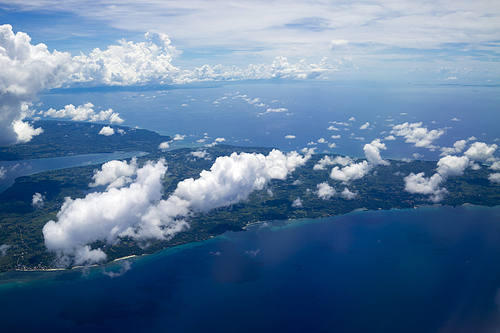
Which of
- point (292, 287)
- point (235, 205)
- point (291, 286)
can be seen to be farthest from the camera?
point (235, 205)

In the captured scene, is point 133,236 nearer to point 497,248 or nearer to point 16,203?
point 16,203

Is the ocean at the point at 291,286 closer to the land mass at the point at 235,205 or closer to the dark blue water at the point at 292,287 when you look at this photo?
the dark blue water at the point at 292,287

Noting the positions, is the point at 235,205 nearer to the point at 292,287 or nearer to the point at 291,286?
the point at 291,286

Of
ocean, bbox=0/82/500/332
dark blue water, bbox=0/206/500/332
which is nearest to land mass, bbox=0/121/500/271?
ocean, bbox=0/82/500/332

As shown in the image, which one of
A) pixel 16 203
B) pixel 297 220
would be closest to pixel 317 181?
pixel 297 220

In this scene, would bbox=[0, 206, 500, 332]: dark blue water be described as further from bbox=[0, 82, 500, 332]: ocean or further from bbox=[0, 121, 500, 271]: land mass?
bbox=[0, 121, 500, 271]: land mass

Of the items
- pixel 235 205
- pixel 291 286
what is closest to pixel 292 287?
pixel 291 286
